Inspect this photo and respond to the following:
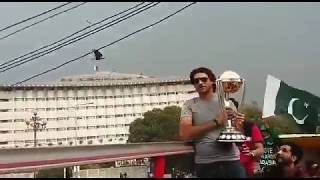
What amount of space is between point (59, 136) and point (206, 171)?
4477 inches

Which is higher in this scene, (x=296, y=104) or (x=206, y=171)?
(x=296, y=104)

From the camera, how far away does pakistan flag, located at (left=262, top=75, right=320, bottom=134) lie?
553 inches

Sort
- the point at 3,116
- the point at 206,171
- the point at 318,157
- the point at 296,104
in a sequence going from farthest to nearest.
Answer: the point at 3,116
the point at 296,104
the point at 318,157
the point at 206,171

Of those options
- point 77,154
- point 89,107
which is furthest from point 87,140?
point 77,154

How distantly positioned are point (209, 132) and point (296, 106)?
10.9 metres

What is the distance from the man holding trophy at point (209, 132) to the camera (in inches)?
164

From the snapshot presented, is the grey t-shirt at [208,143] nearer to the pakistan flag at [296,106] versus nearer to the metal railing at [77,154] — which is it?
the metal railing at [77,154]

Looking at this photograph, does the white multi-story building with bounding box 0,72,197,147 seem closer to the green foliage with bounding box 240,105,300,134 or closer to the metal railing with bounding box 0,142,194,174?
the green foliage with bounding box 240,105,300,134

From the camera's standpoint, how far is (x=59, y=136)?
4557 inches

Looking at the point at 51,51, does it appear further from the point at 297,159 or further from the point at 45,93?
the point at 45,93

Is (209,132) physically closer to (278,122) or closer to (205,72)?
(205,72)

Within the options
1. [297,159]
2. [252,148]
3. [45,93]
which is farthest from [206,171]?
[45,93]

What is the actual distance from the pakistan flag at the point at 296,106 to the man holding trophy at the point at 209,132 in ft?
32.2

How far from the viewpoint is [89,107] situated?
11825 cm
